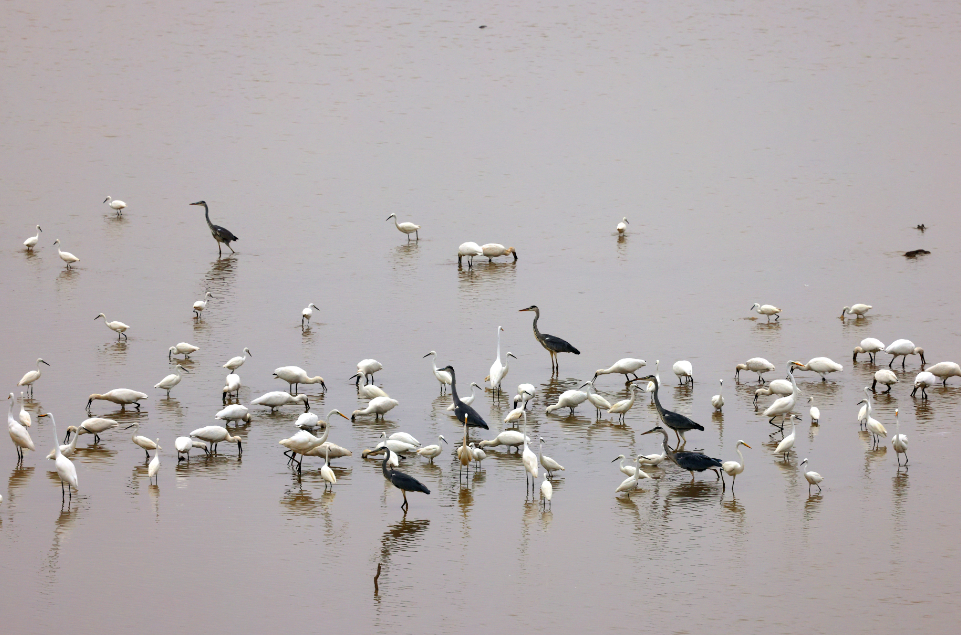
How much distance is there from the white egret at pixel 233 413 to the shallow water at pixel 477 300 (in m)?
0.32

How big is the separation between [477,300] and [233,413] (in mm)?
8566

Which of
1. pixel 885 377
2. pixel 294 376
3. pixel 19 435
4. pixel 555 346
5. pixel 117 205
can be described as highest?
pixel 117 205

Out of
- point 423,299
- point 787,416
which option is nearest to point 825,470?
point 787,416

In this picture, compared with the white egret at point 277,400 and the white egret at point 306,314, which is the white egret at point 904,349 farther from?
the white egret at point 306,314

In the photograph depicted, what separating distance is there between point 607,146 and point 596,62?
15341mm

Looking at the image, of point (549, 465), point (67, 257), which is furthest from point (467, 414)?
point (67, 257)

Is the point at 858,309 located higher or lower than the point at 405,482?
higher

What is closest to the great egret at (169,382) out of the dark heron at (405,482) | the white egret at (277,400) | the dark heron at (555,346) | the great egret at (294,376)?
the white egret at (277,400)

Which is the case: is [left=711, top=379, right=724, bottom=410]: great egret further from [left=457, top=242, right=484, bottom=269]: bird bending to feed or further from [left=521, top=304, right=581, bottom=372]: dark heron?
[left=457, top=242, right=484, bottom=269]: bird bending to feed

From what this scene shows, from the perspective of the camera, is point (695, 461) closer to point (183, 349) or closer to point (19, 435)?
point (19, 435)

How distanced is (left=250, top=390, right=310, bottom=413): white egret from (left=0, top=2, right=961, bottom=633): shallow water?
0.30 meters

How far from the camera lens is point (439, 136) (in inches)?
1634

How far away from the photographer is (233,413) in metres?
14.7

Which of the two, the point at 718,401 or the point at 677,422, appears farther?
the point at 718,401
